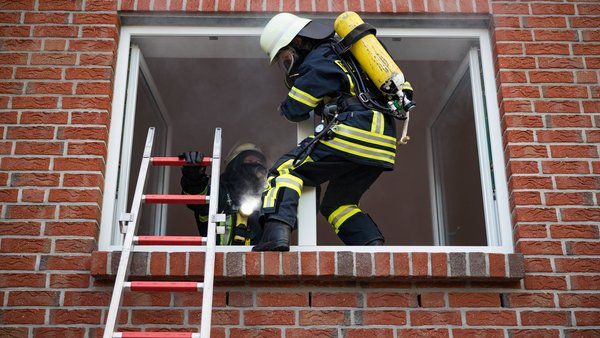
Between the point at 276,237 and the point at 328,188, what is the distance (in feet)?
2.18

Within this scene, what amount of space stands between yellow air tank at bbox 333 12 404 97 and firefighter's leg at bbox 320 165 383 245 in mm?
469

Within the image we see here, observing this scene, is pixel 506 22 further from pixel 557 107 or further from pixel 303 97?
pixel 303 97

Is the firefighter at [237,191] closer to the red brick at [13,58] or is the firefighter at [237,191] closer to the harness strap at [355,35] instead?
the red brick at [13,58]

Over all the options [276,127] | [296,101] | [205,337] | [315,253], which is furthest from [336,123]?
[276,127]

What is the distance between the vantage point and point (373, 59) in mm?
4266

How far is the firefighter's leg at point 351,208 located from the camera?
443cm

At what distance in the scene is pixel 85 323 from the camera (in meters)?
3.98

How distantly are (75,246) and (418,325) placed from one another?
181cm

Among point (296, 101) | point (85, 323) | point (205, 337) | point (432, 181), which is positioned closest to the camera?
point (205, 337)

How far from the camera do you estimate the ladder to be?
11.0 ft

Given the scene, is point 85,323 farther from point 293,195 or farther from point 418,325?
point 418,325

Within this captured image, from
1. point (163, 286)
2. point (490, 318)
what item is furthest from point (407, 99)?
point (163, 286)

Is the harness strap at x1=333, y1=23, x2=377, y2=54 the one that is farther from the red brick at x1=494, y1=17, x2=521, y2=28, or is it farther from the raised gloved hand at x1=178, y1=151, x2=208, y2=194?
the raised gloved hand at x1=178, y1=151, x2=208, y2=194

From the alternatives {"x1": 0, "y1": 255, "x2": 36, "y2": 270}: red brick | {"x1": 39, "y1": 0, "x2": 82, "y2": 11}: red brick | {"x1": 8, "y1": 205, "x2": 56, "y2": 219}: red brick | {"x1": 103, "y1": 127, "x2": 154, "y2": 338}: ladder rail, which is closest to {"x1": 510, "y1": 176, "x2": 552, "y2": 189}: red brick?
{"x1": 103, "y1": 127, "x2": 154, "y2": 338}: ladder rail
